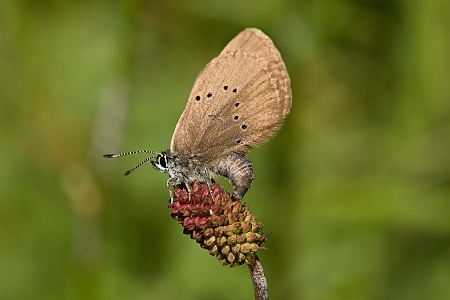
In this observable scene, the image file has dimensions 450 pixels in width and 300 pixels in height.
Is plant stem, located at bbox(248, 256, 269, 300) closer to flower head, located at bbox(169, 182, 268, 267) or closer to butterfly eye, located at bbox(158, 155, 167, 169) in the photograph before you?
flower head, located at bbox(169, 182, 268, 267)

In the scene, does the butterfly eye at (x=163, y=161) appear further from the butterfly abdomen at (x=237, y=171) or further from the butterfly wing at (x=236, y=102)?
the butterfly abdomen at (x=237, y=171)

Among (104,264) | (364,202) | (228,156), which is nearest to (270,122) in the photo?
(228,156)

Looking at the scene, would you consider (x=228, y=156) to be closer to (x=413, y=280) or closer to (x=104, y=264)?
(x=104, y=264)

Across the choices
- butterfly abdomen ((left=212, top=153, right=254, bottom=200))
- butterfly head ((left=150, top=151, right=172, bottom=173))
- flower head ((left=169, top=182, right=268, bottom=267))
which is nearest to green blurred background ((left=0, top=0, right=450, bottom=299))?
butterfly head ((left=150, top=151, right=172, bottom=173))

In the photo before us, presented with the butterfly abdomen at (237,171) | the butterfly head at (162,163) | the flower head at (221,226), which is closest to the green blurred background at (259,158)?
Answer: the butterfly head at (162,163)

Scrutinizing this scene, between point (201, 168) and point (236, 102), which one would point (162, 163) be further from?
point (236, 102)

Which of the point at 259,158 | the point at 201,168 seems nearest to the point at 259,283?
the point at 201,168
